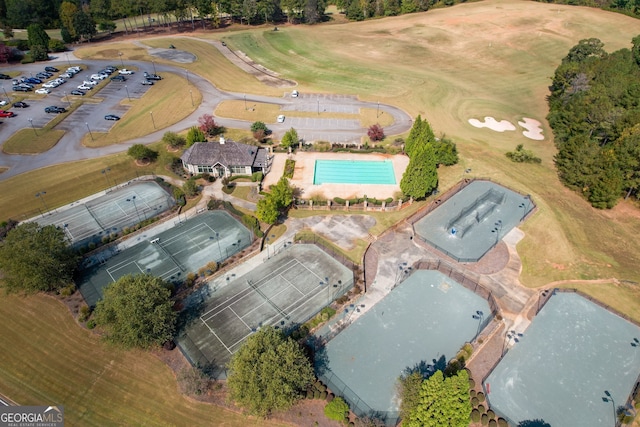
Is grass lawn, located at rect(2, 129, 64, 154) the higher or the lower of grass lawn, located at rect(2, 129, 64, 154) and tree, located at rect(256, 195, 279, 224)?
the higher

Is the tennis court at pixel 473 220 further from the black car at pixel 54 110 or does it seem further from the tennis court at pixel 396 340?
the black car at pixel 54 110

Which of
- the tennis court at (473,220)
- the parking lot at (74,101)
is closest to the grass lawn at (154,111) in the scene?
the parking lot at (74,101)

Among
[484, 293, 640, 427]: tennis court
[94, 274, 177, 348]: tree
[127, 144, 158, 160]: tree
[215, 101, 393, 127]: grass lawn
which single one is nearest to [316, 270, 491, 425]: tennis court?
[484, 293, 640, 427]: tennis court

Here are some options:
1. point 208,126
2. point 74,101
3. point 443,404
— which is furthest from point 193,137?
point 443,404

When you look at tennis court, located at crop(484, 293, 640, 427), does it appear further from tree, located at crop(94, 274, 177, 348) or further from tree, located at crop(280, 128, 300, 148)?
tree, located at crop(280, 128, 300, 148)

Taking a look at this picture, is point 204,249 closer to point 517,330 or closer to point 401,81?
point 517,330

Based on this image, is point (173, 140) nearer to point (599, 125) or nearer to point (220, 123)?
point (220, 123)
